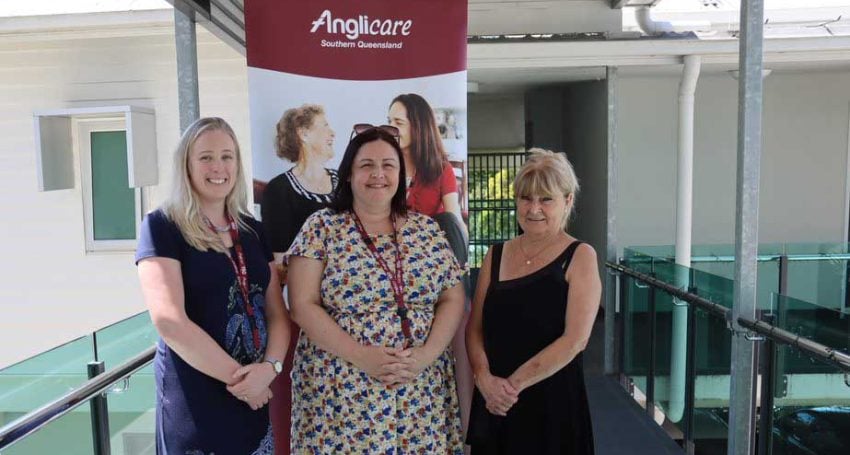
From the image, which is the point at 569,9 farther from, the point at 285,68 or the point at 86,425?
the point at 86,425

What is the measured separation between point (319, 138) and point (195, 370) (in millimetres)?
1154

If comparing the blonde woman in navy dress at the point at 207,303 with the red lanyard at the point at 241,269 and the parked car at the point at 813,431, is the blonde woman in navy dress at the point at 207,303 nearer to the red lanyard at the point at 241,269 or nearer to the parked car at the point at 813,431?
the red lanyard at the point at 241,269

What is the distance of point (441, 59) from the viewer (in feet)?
9.31

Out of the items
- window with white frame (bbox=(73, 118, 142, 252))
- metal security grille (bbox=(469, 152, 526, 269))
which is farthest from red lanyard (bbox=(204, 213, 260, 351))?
metal security grille (bbox=(469, 152, 526, 269))

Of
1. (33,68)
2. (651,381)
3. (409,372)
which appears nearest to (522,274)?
(409,372)

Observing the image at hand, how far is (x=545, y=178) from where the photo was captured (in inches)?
84.5

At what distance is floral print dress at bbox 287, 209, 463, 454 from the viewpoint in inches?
82.2

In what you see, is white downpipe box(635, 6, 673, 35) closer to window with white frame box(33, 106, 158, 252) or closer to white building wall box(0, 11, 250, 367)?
white building wall box(0, 11, 250, 367)

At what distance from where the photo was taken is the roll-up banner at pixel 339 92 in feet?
8.98

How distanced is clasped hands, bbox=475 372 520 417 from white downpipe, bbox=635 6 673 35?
3.59m

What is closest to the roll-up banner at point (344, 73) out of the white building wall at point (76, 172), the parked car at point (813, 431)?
the parked car at point (813, 431)

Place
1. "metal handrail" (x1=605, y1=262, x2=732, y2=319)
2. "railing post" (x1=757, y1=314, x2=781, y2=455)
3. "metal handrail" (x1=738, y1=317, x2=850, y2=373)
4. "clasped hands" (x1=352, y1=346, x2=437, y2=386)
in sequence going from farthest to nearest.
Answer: "metal handrail" (x1=605, y1=262, x2=732, y2=319) < "railing post" (x1=757, y1=314, x2=781, y2=455) < "metal handrail" (x1=738, y1=317, x2=850, y2=373) < "clasped hands" (x1=352, y1=346, x2=437, y2=386)

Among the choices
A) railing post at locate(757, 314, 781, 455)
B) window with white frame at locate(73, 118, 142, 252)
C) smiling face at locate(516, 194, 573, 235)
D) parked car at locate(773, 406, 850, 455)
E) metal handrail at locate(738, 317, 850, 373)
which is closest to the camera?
smiling face at locate(516, 194, 573, 235)

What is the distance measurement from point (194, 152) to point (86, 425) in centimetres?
112
